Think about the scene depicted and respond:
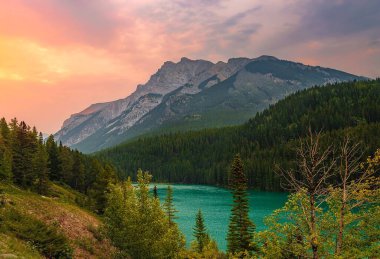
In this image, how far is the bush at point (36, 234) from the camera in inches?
1216

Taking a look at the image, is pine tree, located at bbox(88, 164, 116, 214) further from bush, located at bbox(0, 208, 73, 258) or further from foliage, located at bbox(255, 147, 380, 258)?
foliage, located at bbox(255, 147, 380, 258)

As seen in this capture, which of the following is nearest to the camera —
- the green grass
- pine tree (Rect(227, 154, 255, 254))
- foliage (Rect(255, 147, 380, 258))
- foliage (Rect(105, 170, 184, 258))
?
foliage (Rect(255, 147, 380, 258))

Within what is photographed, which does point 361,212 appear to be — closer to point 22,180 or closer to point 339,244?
point 339,244

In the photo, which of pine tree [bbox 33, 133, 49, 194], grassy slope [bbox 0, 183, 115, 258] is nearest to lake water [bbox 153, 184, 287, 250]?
grassy slope [bbox 0, 183, 115, 258]

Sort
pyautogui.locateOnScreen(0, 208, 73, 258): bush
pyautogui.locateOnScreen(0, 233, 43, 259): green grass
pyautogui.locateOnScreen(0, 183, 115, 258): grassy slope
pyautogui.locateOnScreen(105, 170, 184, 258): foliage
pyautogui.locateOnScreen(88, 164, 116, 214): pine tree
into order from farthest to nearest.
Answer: pyautogui.locateOnScreen(88, 164, 116, 214): pine tree
pyautogui.locateOnScreen(0, 183, 115, 258): grassy slope
pyautogui.locateOnScreen(105, 170, 184, 258): foliage
pyautogui.locateOnScreen(0, 208, 73, 258): bush
pyautogui.locateOnScreen(0, 233, 43, 259): green grass

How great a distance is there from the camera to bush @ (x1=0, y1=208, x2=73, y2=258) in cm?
3088

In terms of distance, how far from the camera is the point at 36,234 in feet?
104

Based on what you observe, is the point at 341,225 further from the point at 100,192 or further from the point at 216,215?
the point at 216,215

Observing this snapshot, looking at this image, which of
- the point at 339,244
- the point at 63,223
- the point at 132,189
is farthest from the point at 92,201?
the point at 339,244

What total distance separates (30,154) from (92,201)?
16036 millimetres

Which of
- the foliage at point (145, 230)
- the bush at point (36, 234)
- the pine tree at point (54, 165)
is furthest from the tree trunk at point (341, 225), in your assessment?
the pine tree at point (54, 165)

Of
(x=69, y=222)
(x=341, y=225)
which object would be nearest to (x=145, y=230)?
(x=69, y=222)

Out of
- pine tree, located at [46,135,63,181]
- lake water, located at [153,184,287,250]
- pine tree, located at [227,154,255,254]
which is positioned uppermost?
pine tree, located at [46,135,63,181]

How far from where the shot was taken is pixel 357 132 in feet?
618
